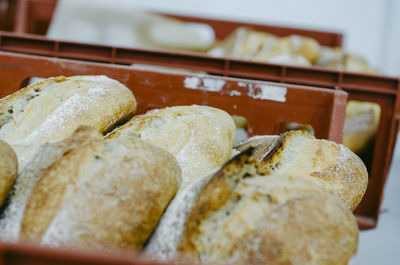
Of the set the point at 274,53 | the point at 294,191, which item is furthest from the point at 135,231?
the point at 274,53

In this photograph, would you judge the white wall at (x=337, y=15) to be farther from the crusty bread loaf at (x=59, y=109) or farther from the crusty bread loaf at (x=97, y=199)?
the crusty bread loaf at (x=97, y=199)

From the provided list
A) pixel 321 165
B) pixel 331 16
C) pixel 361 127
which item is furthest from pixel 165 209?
pixel 331 16

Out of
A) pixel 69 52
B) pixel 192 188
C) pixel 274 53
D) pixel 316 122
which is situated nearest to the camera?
pixel 192 188

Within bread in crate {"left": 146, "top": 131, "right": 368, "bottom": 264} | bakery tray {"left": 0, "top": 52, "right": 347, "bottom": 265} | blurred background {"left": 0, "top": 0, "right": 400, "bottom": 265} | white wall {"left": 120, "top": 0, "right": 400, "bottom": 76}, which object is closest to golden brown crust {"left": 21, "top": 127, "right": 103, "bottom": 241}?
bread in crate {"left": 146, "top": 131, "right": 368, "bottom": 264}

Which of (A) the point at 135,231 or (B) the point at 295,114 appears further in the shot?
(B) the point at 295,114

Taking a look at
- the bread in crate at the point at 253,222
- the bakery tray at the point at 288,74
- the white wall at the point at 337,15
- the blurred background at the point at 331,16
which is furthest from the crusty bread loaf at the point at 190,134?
the white wall at the point at 337,15

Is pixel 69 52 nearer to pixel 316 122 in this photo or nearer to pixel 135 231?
pixel 316 122

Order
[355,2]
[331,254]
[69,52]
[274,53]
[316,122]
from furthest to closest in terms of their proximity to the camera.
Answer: [355,2] < [274,53] < [69,52] < [316,122] < [331,254]
